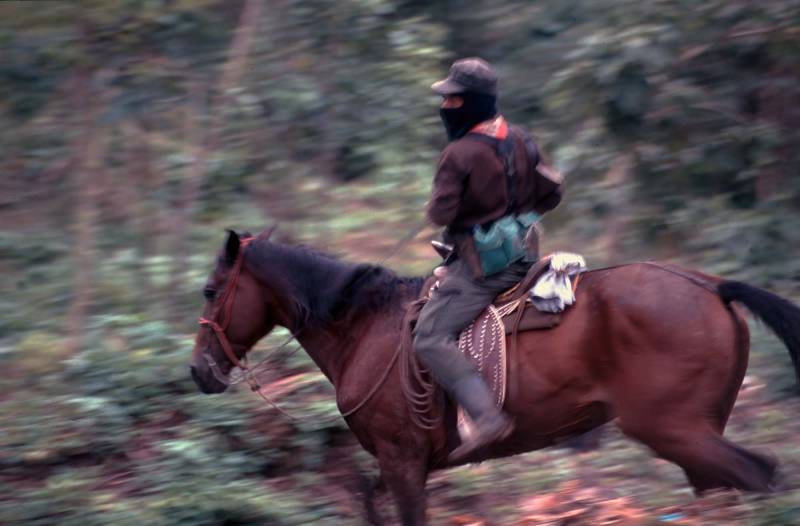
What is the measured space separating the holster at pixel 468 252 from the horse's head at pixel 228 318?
1.23m

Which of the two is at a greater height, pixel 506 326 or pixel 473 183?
pixel 473 183

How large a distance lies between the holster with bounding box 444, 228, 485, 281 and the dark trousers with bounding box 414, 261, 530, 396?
31mm

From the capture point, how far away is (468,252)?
5.45m

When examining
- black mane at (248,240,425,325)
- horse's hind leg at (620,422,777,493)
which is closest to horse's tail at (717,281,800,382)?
horse's hind leg at (620,422,777,493)

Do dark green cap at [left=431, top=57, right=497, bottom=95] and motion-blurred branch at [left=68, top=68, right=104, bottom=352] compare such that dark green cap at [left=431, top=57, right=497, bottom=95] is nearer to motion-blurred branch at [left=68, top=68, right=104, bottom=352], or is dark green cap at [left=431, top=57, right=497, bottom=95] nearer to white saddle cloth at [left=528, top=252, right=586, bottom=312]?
white saddle cloth at [left=528, top=252, right=586, bottom=312]

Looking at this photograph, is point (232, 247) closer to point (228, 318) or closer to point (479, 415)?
point (228, 318)

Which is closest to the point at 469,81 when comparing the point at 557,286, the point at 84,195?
the point at 557,286

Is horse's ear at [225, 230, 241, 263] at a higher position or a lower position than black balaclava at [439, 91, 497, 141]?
lower

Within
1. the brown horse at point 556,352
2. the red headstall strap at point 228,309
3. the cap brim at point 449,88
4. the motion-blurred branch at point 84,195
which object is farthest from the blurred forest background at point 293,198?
the cap brim at point 449,88

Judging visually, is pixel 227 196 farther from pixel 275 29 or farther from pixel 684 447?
pixel 684 447

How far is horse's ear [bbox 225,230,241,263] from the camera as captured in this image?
229 inches

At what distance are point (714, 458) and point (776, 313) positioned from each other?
78 centimetres

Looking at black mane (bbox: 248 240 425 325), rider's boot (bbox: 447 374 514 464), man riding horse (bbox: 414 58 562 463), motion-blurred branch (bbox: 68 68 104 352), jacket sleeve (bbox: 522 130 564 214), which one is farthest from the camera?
motion-blurred branch (bbox: 68 68 104 352)

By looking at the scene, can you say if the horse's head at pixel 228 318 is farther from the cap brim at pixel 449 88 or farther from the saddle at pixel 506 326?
the cap brim at pixel 449 88
